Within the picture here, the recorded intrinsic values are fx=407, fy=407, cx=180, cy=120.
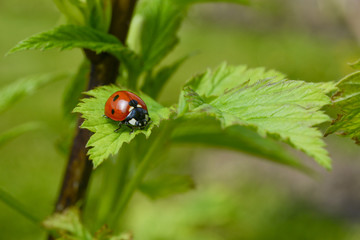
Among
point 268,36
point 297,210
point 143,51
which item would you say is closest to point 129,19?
point 143,51

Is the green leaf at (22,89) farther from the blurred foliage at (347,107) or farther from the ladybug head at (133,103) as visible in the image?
the blurred foliage at (347,107)

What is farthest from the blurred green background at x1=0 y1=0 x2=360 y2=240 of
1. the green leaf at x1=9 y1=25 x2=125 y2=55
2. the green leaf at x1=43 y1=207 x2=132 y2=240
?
the green leaf at x1=9 y1=25 x2=125 y2=55

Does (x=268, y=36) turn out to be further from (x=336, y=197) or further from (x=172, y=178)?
(x=172, y=178)

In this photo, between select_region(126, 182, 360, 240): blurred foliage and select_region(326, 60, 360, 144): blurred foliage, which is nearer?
select_region(326, 60, 360, 144): blurred foliage

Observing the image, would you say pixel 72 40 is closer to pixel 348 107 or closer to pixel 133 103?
pixel 133 103

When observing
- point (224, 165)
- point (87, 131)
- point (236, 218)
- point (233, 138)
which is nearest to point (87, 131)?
point (87, 131)

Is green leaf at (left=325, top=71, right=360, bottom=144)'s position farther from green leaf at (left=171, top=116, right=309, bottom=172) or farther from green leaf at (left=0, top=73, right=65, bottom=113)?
green leaf at (left=0, top=73, right=65, bottom=113)
